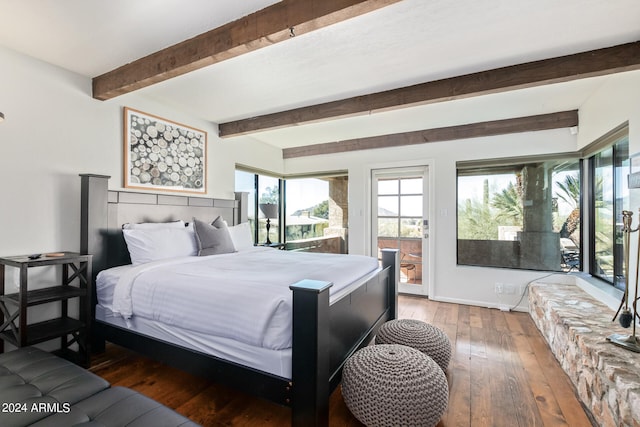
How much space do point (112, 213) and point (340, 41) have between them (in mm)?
2508

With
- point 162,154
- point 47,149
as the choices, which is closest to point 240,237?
point 162,154

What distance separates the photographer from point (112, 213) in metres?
2.77

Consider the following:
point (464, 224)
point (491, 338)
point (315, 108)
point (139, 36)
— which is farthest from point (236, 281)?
point (464, 224)

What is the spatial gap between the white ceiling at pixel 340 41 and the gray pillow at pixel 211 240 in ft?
4.52

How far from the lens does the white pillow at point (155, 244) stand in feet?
8.73

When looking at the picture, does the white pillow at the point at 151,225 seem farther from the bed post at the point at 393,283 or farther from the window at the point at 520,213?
the window at the point at 520,213

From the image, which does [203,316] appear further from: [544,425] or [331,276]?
[544,425]

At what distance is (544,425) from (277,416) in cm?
156

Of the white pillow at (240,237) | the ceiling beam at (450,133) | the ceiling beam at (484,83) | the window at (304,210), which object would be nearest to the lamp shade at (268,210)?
the window at (304,210)

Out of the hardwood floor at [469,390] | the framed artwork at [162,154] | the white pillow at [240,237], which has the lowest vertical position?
the hardwood floor at [469,390]

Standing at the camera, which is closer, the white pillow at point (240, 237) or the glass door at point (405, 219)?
the white pillow at point (240, 237)

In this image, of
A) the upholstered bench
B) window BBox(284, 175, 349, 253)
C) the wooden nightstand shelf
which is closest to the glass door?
window BBox(284, 175, 349, 253)

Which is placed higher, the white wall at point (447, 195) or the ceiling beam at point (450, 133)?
the ceiling beam at point (450, 133)

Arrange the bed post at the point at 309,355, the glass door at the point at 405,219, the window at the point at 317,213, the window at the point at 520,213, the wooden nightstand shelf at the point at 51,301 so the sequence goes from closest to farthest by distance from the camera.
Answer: the bed post at the point at 309,355
the wooden nightstand shelf at the point at 51,301
the window at the point at 520,213
the glass door at the point at 405,219
the window at the point at 317,213
